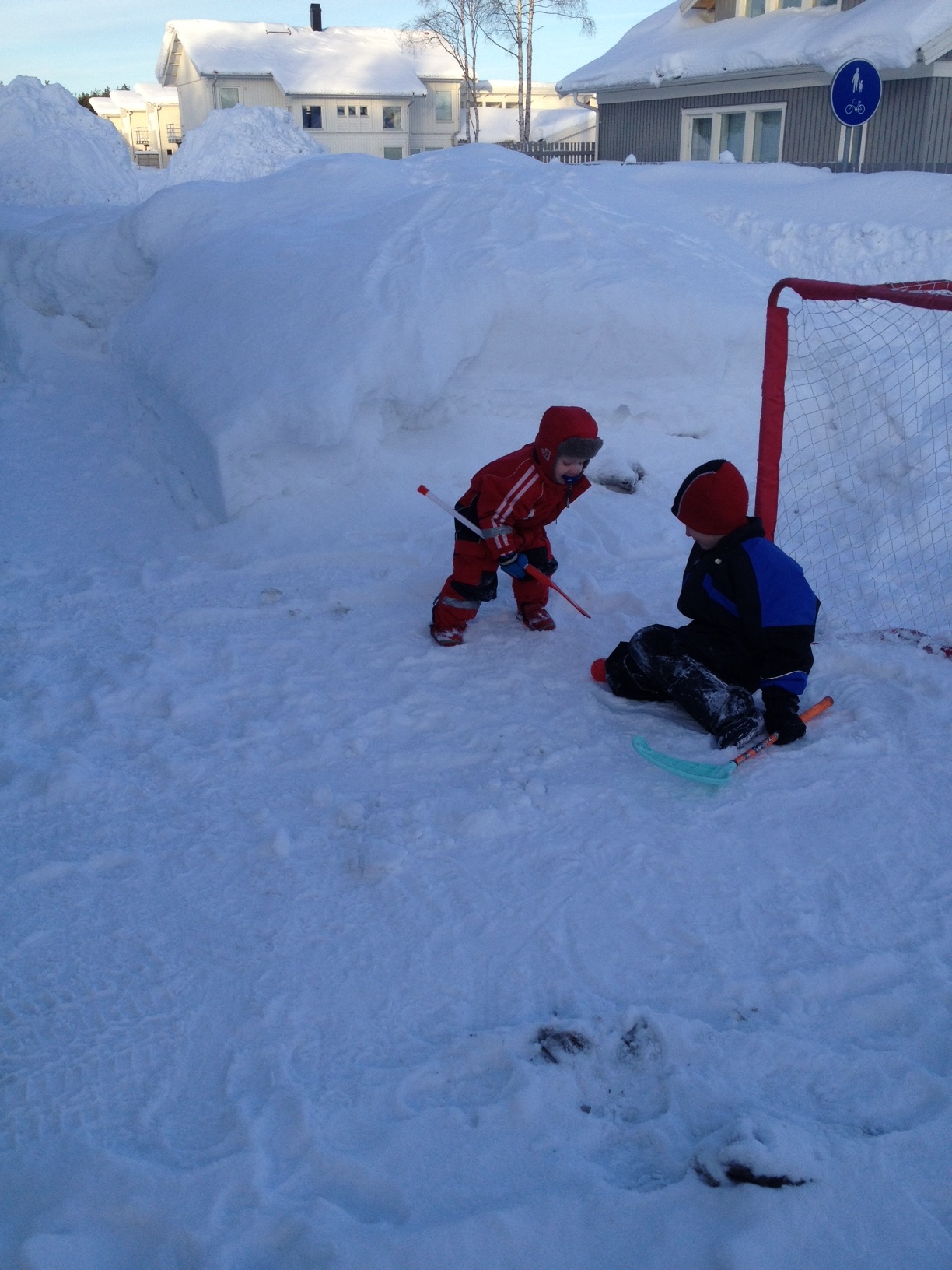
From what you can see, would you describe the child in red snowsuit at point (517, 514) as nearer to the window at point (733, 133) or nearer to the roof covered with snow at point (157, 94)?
the window at point (733, 133)

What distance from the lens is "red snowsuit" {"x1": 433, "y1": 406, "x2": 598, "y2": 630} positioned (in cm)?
363

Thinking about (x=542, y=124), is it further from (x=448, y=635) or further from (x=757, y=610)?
(x=757, y=610)

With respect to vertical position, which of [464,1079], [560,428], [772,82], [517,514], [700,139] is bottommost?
[464,1079]

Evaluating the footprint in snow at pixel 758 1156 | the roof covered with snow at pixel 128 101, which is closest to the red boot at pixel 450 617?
the footprint in snow at pixel 758 1156

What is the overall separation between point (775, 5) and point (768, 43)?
2.13 meters

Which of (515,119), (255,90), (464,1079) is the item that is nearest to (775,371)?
(464,1079)

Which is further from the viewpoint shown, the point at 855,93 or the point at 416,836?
the point at 855,93

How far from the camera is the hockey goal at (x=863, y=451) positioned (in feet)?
13.0

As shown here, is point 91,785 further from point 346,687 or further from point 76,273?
point 76,273

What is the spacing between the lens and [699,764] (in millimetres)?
2932

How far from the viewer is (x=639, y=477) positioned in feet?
17.3

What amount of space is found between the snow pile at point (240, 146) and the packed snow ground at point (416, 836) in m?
11.7

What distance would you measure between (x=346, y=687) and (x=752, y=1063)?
78.0 inches

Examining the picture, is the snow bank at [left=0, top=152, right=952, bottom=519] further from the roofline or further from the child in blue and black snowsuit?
the roofline
